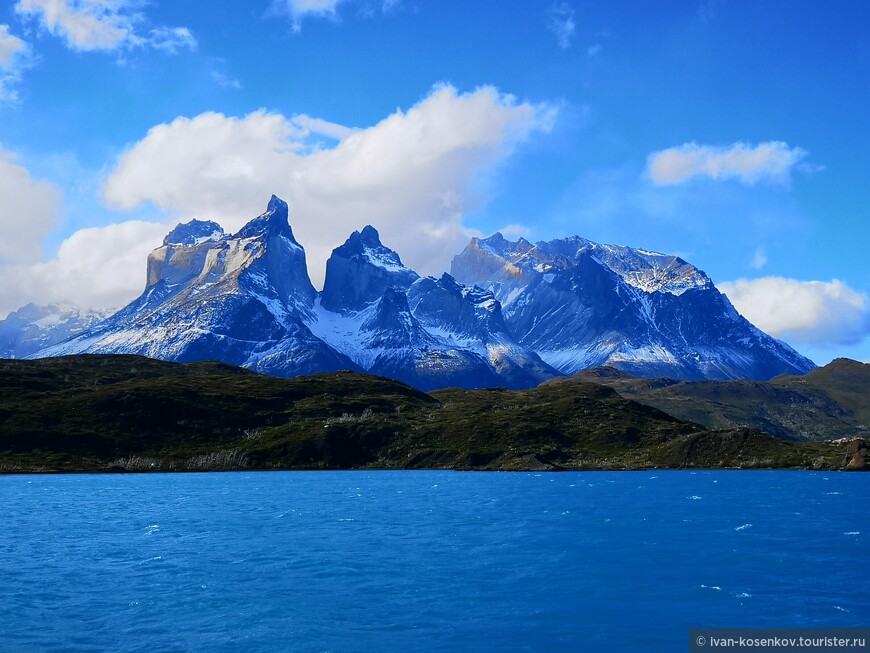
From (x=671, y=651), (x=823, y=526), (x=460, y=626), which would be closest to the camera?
(x=671, y=651)

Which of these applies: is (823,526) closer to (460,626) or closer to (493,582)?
(493,582)

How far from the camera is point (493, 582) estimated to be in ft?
205

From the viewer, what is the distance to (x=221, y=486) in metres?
178

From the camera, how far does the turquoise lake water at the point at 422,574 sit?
1880 inches

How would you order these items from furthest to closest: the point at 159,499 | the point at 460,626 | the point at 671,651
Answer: the point at 159,499, the point at 460,626, the point at 671,651

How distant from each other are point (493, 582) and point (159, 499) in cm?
9545

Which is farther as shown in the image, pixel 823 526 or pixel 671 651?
pixel 823 526

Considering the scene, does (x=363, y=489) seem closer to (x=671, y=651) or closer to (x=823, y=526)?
(x=823, y=526)

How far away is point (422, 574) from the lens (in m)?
65.9

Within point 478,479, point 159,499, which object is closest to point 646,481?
point 478,479

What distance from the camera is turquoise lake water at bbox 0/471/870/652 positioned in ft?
157

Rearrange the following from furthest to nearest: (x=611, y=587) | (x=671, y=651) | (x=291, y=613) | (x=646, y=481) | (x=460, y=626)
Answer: (x=646, y=481) < (x=611, y=587) < (x=291, y=613) < (x=460, y=626) < (x=671, y=651)

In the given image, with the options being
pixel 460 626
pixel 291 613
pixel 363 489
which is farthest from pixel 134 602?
pixel 363 489

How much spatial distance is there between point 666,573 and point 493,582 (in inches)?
550
